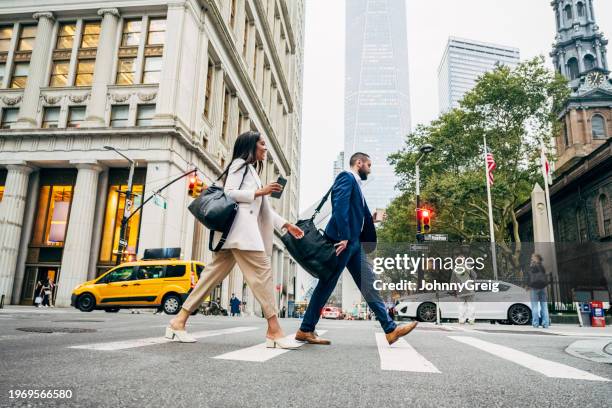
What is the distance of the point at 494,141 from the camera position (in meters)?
31.8

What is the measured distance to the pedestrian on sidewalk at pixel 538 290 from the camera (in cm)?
1252

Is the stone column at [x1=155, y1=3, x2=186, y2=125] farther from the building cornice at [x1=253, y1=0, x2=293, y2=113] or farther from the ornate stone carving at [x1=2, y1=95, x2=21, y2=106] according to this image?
the building cornice at [x1=253, y1=0, x2=293, y2=113]

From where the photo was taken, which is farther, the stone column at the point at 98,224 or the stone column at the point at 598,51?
the stone column at the point at 598,51

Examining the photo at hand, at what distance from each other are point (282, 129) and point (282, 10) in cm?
1370

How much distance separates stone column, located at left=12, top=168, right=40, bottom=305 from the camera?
25.4 metres

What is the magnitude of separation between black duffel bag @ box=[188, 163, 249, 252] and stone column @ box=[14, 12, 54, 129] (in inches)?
1071

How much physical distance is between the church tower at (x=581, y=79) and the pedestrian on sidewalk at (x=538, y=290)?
42336mm

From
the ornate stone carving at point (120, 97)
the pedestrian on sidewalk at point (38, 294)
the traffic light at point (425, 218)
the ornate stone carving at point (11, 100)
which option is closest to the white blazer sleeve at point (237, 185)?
the traffic light at point (425, 218)

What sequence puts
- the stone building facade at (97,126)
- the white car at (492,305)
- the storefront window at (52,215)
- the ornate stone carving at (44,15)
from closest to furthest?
the white car at (492,305)
the stone building facade at (97,126)
the storefront window at (52,215)
the ornate stone carving at (44,15)

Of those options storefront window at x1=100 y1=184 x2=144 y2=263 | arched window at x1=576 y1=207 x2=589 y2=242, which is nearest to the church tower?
arched window at x1=576 y1=207 x2=589 y2=242

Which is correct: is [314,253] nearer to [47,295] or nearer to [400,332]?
[400,332]

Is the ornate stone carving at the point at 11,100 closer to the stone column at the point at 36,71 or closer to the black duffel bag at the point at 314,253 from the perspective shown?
the stone column at the point at 36,71

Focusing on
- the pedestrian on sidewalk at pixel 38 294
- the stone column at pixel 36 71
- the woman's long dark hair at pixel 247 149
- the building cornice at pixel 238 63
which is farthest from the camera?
the building cornice at pixel 238 63

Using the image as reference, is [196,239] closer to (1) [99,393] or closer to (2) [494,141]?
(2) [494,141]
